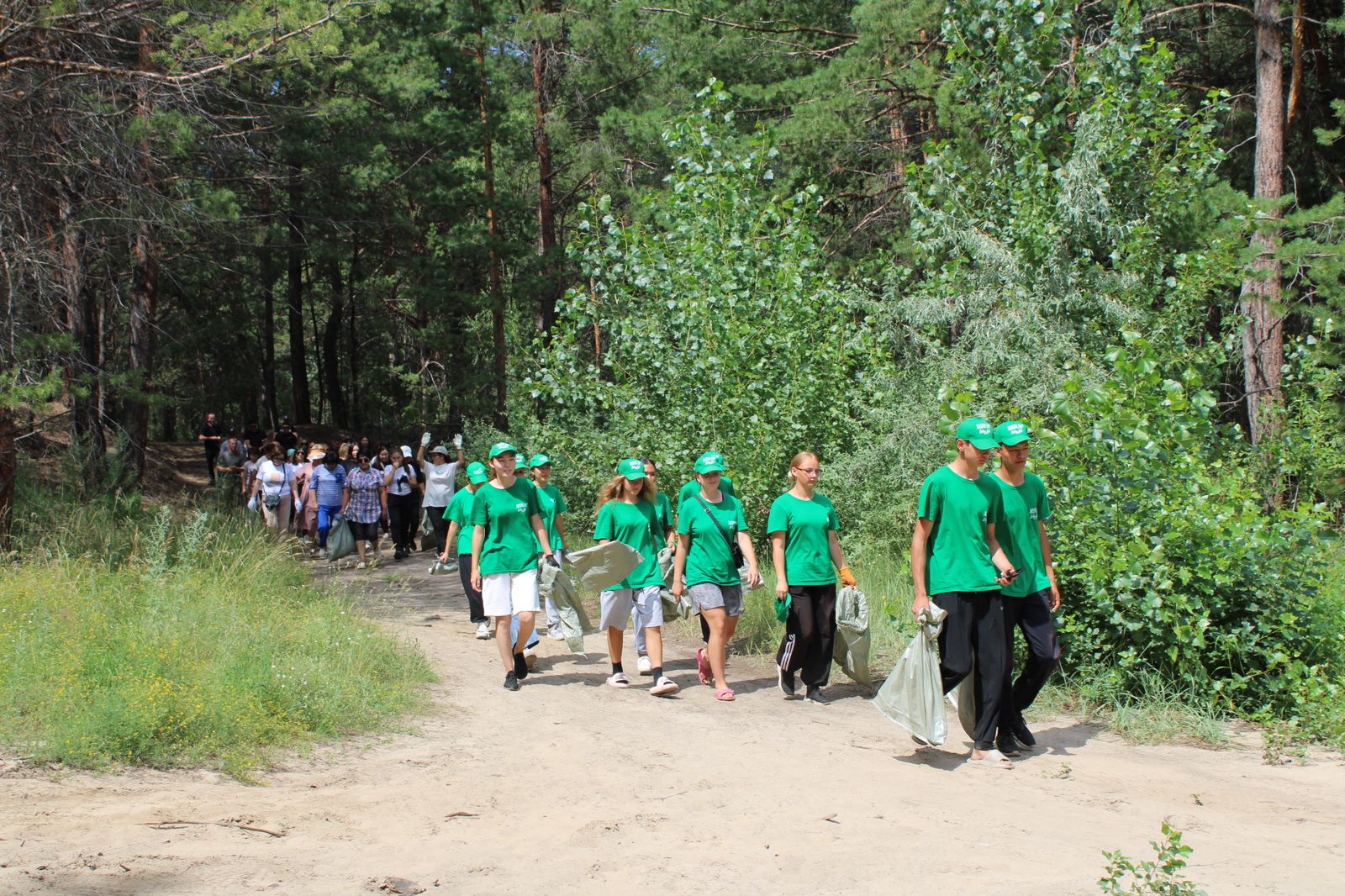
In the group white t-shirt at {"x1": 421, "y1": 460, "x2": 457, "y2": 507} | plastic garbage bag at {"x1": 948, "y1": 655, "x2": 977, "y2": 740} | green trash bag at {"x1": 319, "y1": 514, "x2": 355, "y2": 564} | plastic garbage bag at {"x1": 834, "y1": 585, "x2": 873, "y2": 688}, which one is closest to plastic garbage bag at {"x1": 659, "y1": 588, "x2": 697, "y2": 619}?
plastic garbage bag at {"x1": 834, "y1": 585, "x2": 873, "y2": 688}

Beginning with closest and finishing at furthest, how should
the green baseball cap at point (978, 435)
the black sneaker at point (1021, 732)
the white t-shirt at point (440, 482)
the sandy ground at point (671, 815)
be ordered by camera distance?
1. the sandy ground at point (671, 815)
2. the green baseball cap at point (978, 435)
3. the black sneaker at point (1021, 732)
4. the white t-shirt at point (440, 482)

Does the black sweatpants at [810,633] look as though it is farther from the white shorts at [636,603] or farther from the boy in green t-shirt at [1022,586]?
the boy in green t-shirt at [1022,586]

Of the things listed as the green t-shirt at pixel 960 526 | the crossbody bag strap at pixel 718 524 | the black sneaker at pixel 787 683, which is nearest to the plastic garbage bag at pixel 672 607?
the crossbody bag strap at pixel 718 524

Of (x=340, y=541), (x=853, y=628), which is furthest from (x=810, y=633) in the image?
(x=340, y=541)

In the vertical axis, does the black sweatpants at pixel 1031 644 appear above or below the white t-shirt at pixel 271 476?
below

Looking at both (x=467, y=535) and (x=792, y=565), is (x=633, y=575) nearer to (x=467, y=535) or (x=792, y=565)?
(x=792, y=565)

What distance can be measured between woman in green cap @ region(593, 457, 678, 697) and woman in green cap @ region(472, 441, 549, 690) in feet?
1.78

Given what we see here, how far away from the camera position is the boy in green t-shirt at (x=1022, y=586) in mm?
6449

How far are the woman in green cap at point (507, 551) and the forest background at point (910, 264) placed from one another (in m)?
3.17

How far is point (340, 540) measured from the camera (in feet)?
49.6

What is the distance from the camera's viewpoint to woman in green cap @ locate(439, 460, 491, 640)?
10508 mm

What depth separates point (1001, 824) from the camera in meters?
5.29

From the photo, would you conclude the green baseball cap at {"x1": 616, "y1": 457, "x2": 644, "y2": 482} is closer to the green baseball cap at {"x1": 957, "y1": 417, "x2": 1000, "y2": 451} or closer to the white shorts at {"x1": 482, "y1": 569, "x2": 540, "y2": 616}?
the white shorts at {"x1": 482, "y1": 569, "x2": 540, "y2": 616}

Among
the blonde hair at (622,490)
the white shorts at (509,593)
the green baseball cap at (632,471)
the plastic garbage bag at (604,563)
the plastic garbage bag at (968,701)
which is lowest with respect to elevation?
the plastic garbage bag at (968,701)
